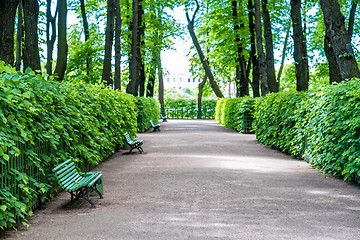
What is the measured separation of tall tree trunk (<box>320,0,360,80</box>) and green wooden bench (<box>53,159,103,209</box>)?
7498 millimetres

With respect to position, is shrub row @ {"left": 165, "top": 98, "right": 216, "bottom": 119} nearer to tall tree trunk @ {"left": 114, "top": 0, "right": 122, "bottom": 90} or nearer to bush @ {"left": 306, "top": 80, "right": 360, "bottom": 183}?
tall tree trunk @ {"left": 114, "top": 0, "right": 122, "bottom": 90}

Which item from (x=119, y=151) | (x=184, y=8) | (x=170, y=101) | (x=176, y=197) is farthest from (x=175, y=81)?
(x=176, y=197)

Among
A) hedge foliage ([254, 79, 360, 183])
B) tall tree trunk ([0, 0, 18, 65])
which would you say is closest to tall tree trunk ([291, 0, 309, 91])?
hedge foliage ([254, 79, 360, 183])

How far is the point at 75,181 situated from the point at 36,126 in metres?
1.38

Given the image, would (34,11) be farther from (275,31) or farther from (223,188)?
(275,31)

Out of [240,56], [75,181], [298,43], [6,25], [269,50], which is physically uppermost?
[240,56]

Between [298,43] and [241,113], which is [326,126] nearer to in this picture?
[298,43]

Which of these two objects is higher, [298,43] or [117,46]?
[117,46]

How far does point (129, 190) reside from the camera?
8.39 m

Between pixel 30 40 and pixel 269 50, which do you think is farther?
pixel 269 50

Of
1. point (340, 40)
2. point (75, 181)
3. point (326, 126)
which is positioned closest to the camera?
point (75, 181)

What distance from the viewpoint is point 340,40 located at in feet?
38.3

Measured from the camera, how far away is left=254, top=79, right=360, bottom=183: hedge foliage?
8406mm

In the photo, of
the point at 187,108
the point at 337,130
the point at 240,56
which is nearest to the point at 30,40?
the point at 337,130
